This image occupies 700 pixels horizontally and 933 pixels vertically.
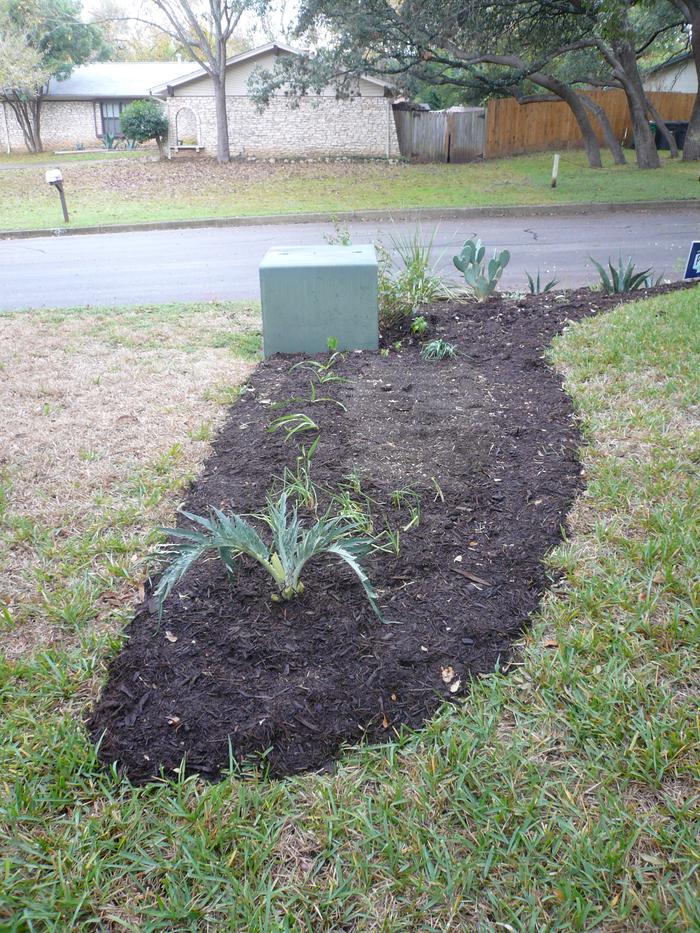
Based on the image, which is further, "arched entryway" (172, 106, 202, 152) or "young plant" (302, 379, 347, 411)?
"arched entryway" (172, 106, 202, 152)

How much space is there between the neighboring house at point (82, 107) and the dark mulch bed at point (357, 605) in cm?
3940

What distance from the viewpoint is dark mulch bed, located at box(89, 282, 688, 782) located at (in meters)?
2.37

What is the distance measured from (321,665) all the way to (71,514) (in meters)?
1.65

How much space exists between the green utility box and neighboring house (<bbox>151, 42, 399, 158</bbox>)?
2346 cm

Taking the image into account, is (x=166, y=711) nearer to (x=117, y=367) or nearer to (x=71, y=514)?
(x=71, y=514)

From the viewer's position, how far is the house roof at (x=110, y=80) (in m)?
38.4

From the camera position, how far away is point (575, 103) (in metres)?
21.7

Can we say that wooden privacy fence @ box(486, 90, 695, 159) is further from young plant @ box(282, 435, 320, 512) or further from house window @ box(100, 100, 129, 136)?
young plant @ box(282, 435, 320, 512)

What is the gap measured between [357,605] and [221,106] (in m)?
25.5

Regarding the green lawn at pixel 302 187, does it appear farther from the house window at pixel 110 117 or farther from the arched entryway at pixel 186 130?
the house window at pixel 110 117

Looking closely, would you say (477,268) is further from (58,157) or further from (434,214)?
(58,157)

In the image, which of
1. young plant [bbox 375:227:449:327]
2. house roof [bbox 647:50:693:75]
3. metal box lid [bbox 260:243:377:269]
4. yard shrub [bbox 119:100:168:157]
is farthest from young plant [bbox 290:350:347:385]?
house roof [bbox 647:50:693:75]

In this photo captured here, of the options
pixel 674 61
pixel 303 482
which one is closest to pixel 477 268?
pixel 303 482

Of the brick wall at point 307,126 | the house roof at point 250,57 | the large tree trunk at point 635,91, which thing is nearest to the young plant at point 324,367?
the large tree trunk at point 635,91
